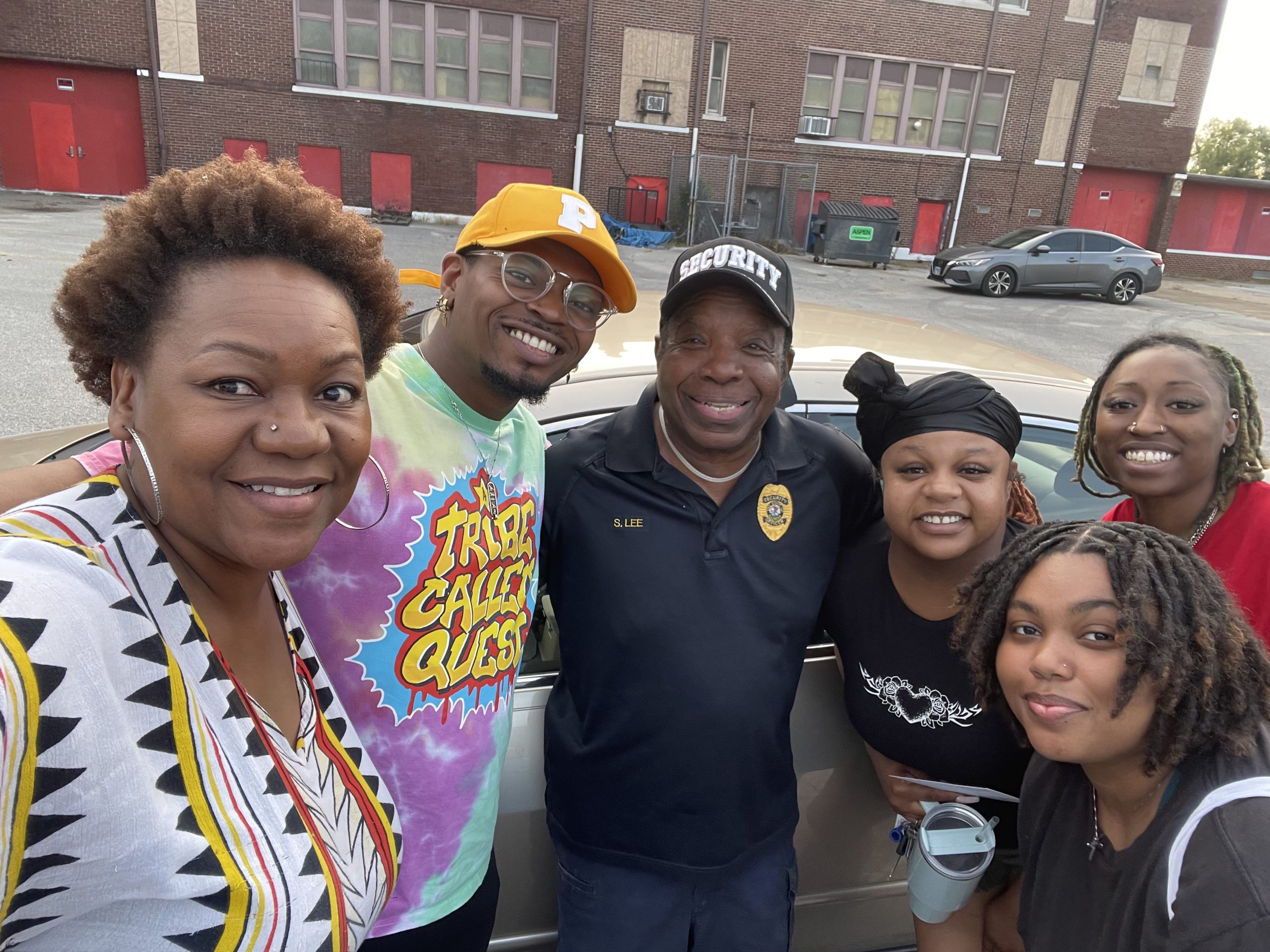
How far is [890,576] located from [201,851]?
1456 mm

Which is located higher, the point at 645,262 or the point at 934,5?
the point at 934,5

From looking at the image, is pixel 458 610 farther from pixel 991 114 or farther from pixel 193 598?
pixel 991 114

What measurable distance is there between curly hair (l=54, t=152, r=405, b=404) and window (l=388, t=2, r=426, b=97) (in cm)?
2274

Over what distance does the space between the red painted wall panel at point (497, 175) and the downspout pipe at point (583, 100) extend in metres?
0.76

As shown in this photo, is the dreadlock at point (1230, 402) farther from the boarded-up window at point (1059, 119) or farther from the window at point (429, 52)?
the boarded-up window at point (1059, 119)

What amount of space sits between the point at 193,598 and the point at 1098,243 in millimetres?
19540

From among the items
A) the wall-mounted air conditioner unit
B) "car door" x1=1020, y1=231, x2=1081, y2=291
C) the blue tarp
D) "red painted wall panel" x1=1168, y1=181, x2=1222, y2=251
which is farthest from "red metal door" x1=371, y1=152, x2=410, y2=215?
"red painted wall panel" x1=1168, y1=181, x2=1222, y2=251

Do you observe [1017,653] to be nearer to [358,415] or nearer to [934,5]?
[358,415]

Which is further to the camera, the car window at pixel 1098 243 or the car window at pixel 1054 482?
the car window at pixel 1098 243

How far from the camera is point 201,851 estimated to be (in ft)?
2.84

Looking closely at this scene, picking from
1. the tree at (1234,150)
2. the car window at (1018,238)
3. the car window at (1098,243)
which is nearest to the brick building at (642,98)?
the car window at (1018,238)

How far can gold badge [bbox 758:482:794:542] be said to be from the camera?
1807mm

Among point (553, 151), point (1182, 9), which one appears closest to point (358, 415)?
point (553, 151)

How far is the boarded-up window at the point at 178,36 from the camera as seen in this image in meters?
19.1
